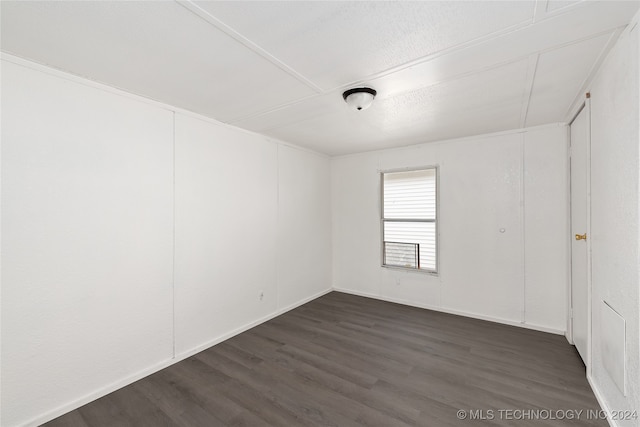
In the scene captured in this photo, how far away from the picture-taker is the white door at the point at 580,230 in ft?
7.84

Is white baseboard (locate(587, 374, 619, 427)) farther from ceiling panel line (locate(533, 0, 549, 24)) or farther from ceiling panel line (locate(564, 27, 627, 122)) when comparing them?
ceiling panel line (locate(533, 0, 549, 24))

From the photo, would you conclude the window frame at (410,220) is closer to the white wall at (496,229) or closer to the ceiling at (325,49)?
the white wall at (496,229)

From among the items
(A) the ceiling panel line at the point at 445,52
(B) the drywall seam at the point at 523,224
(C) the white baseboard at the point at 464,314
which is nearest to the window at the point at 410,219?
(C) the white baseboard at the point at 464,314

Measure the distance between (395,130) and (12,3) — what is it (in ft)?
10.6

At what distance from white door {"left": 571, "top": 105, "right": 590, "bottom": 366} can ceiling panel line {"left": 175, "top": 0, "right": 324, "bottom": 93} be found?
2.35 meters

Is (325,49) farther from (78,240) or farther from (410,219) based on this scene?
(410,219)

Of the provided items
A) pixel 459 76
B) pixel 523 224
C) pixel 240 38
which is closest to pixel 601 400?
pixel 523 224

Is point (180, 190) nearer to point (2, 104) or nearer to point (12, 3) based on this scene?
point (2, 104)

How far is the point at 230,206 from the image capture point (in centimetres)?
326

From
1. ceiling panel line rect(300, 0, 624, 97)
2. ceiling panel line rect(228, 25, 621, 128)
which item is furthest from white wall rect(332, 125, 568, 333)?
ceiling panel line rect(300, 0, 624, 97)

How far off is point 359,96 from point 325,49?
2.01 ft

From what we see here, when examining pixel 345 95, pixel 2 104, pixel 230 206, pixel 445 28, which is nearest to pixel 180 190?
pixel 230 206

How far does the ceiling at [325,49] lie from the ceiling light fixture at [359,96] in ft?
0.21

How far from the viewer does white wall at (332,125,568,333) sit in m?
3.27
